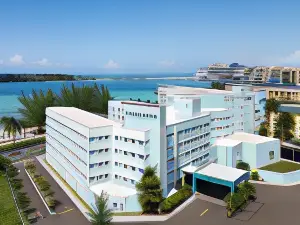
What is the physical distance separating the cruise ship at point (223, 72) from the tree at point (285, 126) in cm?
9630

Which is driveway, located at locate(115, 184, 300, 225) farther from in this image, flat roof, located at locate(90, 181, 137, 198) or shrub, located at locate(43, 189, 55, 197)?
shrub, located at locate(43, 189, 55, 197)

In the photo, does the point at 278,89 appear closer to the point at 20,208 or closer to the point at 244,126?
the point at 244,126

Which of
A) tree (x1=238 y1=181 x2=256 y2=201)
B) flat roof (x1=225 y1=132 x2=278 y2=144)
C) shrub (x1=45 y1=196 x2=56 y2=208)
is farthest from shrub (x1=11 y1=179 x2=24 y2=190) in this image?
flat roof (x1=225 y1=132 x2=278 y2=144)

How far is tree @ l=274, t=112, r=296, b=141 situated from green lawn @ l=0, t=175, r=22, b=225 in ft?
95.9

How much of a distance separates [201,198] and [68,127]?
469 inches

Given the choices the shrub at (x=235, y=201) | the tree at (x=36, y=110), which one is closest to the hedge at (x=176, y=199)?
the shrub at (x=235, y=201)

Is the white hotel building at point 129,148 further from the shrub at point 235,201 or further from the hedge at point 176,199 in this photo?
the shrub at point 235,201

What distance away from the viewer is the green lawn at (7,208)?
1988cm

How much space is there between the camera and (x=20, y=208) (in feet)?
69.9

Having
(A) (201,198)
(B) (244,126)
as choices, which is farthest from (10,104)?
(A) (201,198)

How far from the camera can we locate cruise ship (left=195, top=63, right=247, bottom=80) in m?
138

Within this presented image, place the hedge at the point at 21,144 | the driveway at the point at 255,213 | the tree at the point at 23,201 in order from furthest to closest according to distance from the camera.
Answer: the hedge at the point at 21,144
the tree at the point at 23,201
the driveway at the point at 255,213

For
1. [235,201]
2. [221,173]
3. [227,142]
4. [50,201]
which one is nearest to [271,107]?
[227,142]

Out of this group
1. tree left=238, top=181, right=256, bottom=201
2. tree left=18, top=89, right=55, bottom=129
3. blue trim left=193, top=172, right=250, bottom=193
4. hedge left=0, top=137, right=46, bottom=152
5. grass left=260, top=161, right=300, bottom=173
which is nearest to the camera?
tree left=238, top=181, right=256, bottom=201
